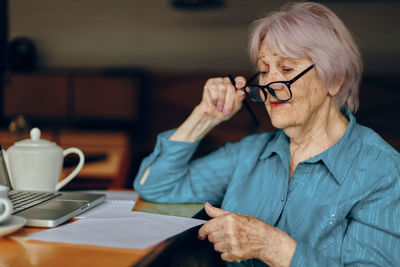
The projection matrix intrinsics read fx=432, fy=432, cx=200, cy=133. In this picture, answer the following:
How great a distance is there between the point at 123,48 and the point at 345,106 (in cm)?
388

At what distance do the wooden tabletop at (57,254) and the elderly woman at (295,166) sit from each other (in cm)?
37

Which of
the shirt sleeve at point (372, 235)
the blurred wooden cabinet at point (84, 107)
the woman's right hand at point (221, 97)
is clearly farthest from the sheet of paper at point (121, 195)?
the blurred wooden cabinet at point (84, 107)

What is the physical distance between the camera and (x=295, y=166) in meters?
1.48

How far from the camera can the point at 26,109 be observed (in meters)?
4.73

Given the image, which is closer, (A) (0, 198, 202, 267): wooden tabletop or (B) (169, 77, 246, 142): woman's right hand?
(A) (0, 198, 202, 267): wooden tabletop

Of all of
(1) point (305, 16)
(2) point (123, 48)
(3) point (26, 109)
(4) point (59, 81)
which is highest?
(1) point (305, 16)

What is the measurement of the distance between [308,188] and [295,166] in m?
0.14

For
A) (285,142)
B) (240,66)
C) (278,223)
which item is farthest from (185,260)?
(240,66)

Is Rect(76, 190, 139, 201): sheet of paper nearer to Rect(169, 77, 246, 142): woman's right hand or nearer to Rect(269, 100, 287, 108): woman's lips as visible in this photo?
Rect(169, 77, 246, 142): woman's right hand

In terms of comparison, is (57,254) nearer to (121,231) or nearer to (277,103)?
(121,231)

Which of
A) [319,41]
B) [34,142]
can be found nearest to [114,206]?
[34,142]

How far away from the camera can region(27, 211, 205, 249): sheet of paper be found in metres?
0.93

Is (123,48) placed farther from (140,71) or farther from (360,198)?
(360,198)

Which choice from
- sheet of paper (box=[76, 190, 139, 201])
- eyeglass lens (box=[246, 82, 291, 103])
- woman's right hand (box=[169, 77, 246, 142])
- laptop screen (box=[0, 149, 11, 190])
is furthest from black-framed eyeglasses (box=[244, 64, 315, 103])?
laptop screen (box=[0, 149, 11, 190])
